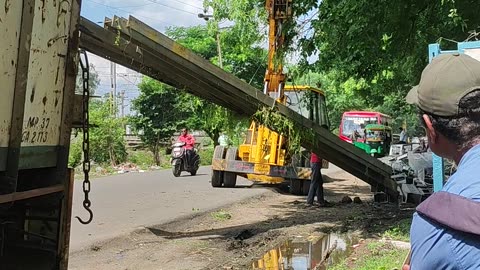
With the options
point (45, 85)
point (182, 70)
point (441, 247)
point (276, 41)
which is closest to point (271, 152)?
point (276, 41)

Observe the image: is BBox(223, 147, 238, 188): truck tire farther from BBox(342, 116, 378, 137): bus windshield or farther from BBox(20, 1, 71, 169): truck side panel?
Answer: BBox(342, 116, 378, 137): bus windshield

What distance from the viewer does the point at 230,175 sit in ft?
49.3

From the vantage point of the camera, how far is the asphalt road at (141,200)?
29.5 ft

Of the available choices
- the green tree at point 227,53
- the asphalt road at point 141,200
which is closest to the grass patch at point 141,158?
the green tree at point 227,53

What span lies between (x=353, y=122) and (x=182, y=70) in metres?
27.7

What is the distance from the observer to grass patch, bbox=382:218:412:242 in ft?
25.5

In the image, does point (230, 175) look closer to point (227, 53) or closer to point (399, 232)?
point (399, 232)

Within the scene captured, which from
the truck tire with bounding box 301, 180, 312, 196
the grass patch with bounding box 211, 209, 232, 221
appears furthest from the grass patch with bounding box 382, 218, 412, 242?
the truck tire with bounding box 301, 180, 312, 196

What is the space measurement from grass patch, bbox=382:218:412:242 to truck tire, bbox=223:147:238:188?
6.40 metres

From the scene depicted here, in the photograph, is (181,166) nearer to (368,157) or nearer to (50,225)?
(368,157)

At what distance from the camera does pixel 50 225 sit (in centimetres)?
383

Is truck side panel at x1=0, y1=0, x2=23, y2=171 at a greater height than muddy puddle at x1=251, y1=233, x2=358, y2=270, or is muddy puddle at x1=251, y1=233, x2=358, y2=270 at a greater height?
truck side panel at x1=0, y1=0, x2=23, y2=171

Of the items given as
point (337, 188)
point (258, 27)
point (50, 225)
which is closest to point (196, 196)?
point (258, 27)

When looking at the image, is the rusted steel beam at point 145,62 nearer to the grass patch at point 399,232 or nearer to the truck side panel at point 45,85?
the truck side panel at point 45,85
